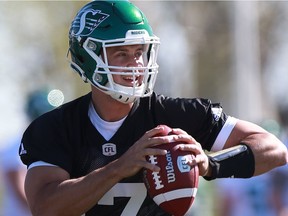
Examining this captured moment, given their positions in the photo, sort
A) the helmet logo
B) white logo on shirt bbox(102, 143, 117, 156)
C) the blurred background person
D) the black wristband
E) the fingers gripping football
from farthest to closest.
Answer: the blurred background person < the helmet logo < white logo on shirt bbox(102, 143, 117, 156) < the black wristband < the fingers gripping football

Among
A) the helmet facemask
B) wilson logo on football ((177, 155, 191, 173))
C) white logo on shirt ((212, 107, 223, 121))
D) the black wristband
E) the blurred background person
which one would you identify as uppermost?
the helmet facemask

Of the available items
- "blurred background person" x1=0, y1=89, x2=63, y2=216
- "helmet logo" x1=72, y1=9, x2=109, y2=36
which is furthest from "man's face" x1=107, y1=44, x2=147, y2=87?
"blurred background person" x1=0, y1=89, x2=63, y2=216

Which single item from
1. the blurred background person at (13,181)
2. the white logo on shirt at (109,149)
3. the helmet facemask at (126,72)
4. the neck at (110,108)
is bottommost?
the blurred background person at (13,181)

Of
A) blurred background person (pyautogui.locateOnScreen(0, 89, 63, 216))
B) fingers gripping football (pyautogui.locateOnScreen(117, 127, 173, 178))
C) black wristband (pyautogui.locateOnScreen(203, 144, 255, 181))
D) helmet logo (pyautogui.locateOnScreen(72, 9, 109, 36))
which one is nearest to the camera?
fingers gripping football (pyautogui.locateOnScreen(117, 127, 173, 178))

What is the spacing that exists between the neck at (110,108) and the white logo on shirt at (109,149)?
0.18 meters

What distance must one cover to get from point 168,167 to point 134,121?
25.0 inches

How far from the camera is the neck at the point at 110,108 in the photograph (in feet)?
20.9

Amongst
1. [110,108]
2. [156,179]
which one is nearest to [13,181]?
[110,108]

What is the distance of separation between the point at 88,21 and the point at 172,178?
1.12 metres

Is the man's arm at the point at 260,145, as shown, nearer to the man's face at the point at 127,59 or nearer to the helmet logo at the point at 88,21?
the man's face at the point at 127,59

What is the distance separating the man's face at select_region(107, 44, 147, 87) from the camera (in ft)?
20.2

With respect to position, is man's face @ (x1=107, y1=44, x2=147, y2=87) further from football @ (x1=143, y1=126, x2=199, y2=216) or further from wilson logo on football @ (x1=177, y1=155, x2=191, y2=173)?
wilson logo on football @ (x1=177, y1=155, x2=191, y2=173)

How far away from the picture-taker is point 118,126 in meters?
6.31

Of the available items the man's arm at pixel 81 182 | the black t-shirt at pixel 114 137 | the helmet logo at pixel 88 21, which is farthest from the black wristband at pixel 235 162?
the helmet logo at pixel 88 21
